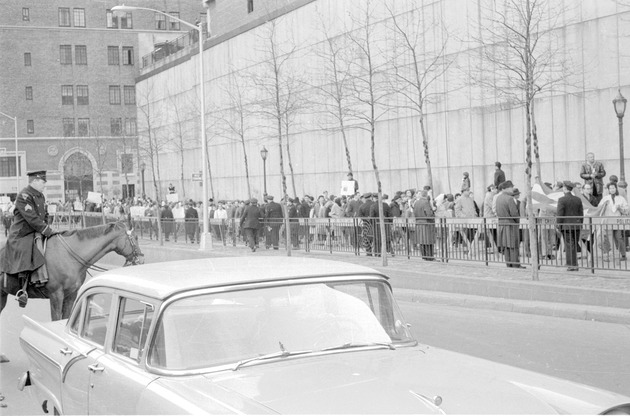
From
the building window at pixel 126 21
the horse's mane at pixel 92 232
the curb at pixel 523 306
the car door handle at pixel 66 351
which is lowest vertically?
the curb at pixel 523 306

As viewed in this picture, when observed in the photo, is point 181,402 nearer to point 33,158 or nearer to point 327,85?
point 327,85

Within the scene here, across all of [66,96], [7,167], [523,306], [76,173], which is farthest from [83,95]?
[523,306]

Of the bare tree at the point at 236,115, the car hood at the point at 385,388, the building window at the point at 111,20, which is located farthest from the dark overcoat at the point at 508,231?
the building window at the point at 111,20

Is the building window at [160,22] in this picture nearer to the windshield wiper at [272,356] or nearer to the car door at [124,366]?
the car door at [124,366]

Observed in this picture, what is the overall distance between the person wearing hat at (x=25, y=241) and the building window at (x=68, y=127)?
6881 cm

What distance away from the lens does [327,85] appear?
3894cm

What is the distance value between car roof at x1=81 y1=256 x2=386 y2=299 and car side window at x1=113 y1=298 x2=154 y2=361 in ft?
0.30

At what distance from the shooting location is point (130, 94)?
253 ft

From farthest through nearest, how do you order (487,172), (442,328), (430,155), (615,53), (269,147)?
1. (269,147)
2. (430,155)
3. (487,172)
4. (615,53)
5. (442,328)

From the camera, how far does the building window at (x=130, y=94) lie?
76688 mm

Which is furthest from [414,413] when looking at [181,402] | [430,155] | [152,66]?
[152,66]

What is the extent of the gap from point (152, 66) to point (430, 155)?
40801 mm

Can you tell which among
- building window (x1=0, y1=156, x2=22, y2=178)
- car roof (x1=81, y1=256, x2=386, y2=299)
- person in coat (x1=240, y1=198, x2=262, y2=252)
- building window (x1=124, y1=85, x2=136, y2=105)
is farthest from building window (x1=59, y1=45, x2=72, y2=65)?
car roof (x1=81, y1=256, x2=386, y2=299)

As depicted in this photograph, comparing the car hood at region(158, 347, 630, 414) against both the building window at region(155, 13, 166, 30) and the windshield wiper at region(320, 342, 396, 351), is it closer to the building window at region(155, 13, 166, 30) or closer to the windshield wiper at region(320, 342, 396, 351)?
the windshield wiper at region(320, 342, 396, 351)
